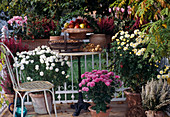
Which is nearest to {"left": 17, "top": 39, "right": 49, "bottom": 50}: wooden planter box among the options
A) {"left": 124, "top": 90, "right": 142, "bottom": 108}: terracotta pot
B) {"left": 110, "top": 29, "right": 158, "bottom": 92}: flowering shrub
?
{"left": 110, "top": 29, "right": 158, "bottom": 92}: flowering shrub

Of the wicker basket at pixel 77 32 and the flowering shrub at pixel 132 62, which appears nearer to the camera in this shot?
the flowering shrub at pixel 132 62

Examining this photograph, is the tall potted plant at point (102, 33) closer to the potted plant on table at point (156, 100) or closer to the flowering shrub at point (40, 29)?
the flowering shrub at point (40, 29)

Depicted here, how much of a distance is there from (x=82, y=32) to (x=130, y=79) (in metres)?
0.92

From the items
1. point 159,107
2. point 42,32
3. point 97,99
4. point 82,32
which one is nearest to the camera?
point 159,107

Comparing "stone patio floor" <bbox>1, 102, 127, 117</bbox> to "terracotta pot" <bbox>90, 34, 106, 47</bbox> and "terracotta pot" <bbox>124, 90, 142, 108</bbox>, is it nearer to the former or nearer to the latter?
"terracotta pot" <bbox>124, 90, 142, 108</bbox>

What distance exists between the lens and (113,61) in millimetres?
3426

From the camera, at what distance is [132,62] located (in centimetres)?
323

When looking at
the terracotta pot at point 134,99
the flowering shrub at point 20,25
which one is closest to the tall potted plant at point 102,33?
the terracotta pot at point 134,99

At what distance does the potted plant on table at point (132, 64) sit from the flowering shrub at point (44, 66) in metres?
0.79

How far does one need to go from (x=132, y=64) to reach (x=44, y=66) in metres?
1.20

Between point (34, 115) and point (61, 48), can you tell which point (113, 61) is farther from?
point (34, 115)

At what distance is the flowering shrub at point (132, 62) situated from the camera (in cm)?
317

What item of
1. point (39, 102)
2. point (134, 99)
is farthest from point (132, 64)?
point (39, 102)

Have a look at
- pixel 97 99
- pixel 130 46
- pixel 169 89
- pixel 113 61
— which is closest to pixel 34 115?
pixel 97 99
